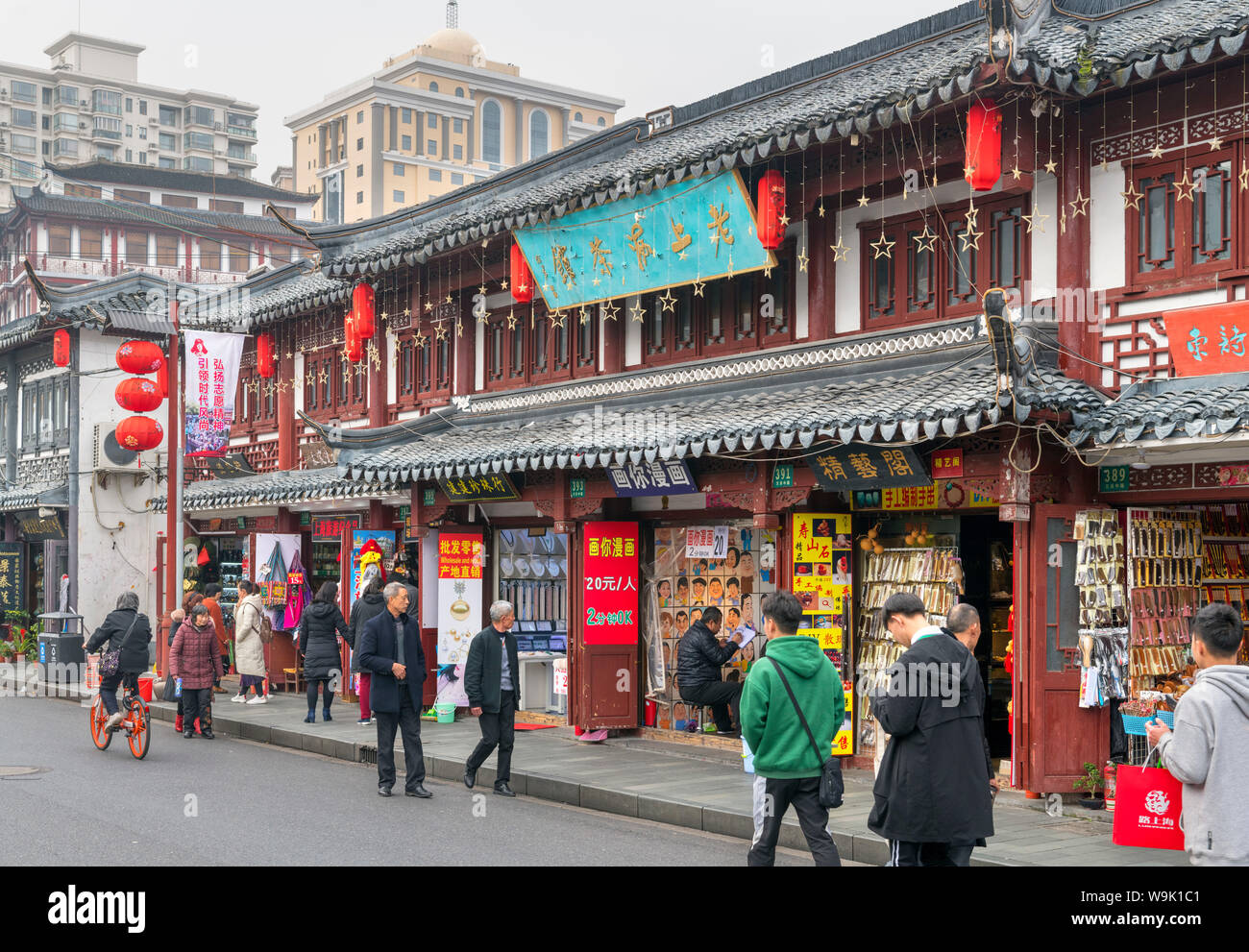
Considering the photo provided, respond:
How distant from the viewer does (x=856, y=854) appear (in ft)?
33.4

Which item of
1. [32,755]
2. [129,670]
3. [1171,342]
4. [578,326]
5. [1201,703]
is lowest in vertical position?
[32,755]

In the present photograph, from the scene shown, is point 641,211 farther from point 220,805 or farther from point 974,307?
point 220,805

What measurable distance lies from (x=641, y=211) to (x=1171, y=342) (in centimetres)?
649

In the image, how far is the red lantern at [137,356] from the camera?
21734 mm

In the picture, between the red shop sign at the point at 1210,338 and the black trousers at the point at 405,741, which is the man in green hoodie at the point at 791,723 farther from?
the black trousers at the point at 405,741

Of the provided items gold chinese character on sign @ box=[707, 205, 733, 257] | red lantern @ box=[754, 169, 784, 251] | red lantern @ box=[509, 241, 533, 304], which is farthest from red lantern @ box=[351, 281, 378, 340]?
red lantern @ box=[754, 169, 784, 251]

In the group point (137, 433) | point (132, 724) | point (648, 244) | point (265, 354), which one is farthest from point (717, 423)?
point (265, 354)

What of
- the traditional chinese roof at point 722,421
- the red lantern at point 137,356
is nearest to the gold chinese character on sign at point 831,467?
the traditional chinese roof at point 722,421

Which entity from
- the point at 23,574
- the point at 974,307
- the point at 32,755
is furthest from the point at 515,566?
the point at 23,574

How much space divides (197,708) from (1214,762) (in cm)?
1472

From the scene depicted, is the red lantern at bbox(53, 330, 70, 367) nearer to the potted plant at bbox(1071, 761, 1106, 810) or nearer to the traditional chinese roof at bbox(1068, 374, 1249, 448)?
the traditional chinese roof at bbox(1068, 374, 1249, 448)

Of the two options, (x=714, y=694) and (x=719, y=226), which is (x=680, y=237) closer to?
(x=719, y=226)

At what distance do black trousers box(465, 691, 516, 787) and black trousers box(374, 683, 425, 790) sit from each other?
2.07 feet

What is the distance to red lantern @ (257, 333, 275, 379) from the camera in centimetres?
2541
